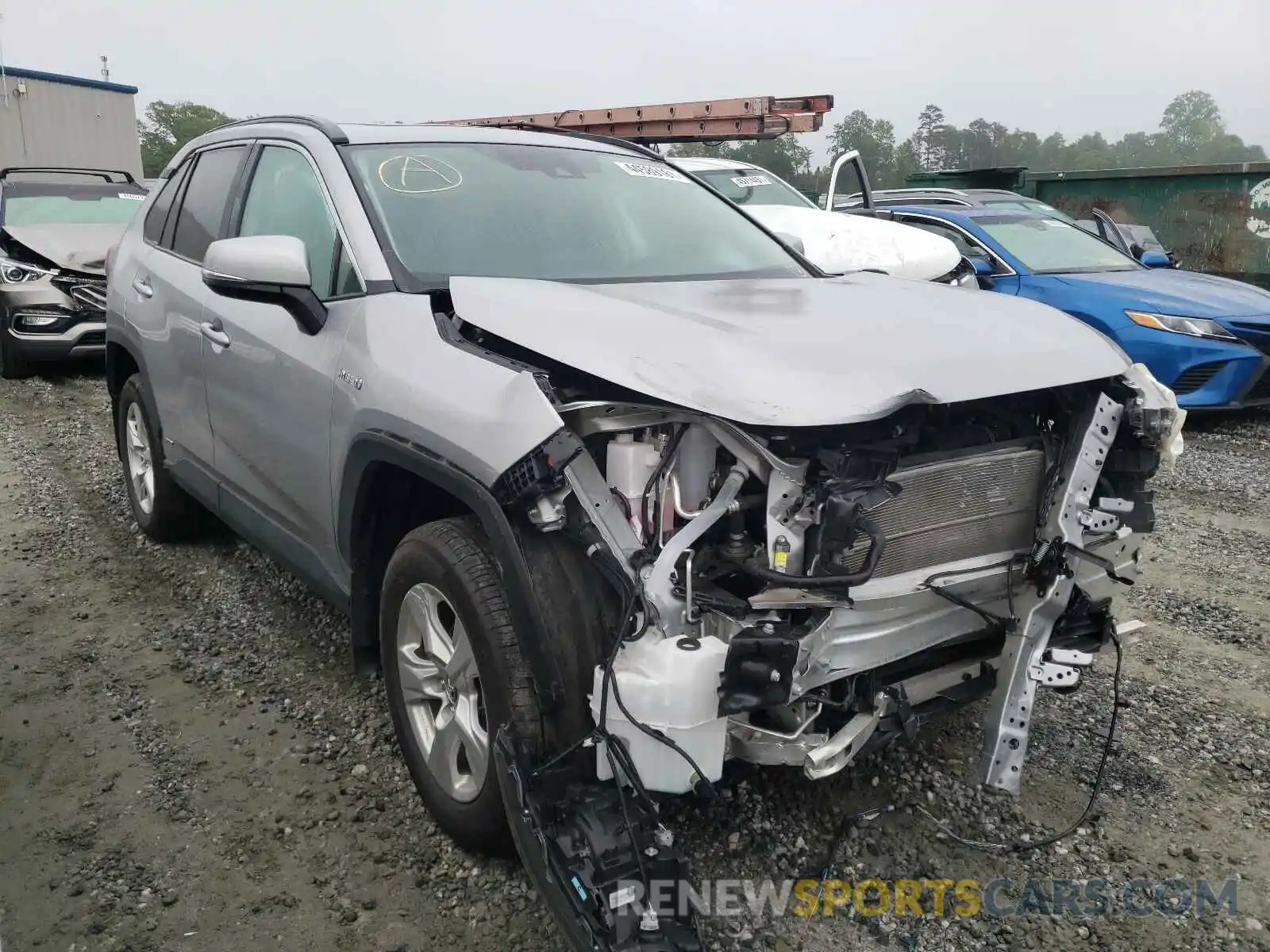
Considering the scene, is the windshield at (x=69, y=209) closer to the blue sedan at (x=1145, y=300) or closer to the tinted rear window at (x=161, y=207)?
the tinted rear window at (x=161, y=207)

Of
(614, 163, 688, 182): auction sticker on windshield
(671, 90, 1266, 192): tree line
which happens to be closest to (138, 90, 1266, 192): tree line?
(671, 90, 1266, 192): tree line

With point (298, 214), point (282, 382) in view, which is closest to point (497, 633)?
point (282, 382)

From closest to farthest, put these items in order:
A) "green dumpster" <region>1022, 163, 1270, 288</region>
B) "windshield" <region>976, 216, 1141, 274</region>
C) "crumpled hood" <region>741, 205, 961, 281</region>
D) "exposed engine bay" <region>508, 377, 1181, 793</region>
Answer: "exposed engine bay" <region>508, 377, 1181, 793</region> < "crumpled hood" <region>741, 205, 961, 281</region> < "windshield" <region>976, 216, 1141, 274</region> < "green dumpster" <region>1022, 163, 1270, 288</region>

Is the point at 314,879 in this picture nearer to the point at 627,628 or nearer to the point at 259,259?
the point at 627,628

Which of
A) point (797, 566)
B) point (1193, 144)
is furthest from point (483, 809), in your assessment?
point (1193, 144)

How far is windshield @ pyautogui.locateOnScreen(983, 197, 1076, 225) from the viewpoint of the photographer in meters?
9.40

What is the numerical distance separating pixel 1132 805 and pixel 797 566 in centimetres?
150

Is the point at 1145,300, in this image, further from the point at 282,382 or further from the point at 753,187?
the point at 282,382

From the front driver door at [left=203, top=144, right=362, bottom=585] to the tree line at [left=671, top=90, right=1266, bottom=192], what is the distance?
1261 inches

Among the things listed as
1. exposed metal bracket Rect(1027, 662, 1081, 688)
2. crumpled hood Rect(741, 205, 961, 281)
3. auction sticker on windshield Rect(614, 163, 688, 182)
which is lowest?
exposed metal bracket Rect(1027, 662, 1081, 688)

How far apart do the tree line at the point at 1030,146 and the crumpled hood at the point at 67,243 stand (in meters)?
28.0

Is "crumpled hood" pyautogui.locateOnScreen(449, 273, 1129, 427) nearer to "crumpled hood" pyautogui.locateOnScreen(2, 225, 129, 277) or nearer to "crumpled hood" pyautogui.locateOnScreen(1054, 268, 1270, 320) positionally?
"crumpled hood" pyautogui.locateOnScreen(1054, 268, 1270, 320)

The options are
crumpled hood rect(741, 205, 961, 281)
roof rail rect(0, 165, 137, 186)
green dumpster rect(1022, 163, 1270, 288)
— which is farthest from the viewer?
green dumpster rect(1022, 163, 1270, 288)

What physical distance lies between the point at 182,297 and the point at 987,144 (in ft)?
188
